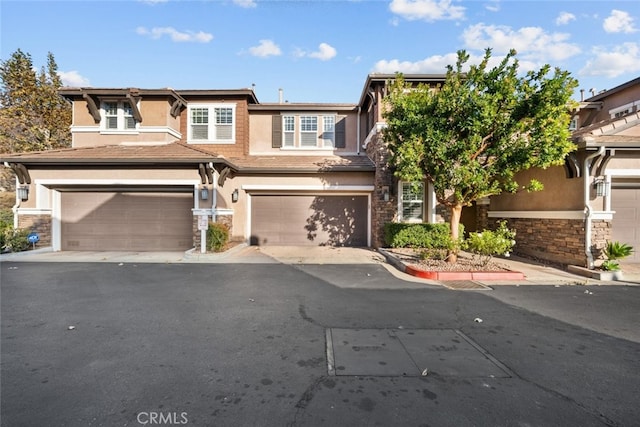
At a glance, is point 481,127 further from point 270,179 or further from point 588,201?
point 270,179

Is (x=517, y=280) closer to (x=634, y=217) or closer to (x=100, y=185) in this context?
(x=634, y=217)

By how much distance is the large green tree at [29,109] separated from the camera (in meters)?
17.4

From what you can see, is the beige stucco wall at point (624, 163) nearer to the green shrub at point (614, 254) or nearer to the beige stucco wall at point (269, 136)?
the green shrub at point (614, 254)

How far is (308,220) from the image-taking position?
13.6 metres

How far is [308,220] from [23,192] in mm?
11149

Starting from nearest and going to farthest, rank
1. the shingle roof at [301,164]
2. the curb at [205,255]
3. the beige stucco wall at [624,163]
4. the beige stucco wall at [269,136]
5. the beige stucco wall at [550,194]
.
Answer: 1. the beige stucco wall at [624,163]
2. the beige stucco wall at [550,194]
3. the curb at [205,255]
4. the shingle roof at [301,164]
5. the beige stucco wall at [269,136]

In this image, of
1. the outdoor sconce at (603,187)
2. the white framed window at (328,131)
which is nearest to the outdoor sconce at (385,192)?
the white framed window at (328,131)

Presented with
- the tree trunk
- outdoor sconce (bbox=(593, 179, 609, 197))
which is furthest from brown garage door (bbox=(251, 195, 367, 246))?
outdoor sconce (bbox=(593, 179, 609, 197))

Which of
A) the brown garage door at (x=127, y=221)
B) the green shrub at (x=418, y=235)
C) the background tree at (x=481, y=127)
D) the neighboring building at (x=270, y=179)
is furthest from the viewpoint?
the brown garage door at (x=127, y=221)

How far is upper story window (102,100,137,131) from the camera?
A: 1387 cm

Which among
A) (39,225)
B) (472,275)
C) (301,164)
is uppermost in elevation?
(301,164)

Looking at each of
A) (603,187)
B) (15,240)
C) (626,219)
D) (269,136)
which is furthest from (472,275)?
(15,240)

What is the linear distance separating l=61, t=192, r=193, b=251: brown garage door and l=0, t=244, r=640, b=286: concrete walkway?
644 millimetres

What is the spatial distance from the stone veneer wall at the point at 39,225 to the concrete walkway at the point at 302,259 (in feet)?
1.29
